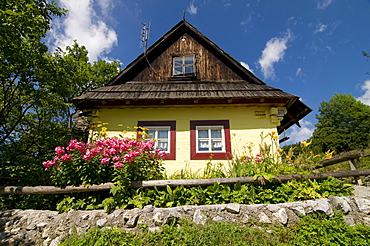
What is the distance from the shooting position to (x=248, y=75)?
8922 mm

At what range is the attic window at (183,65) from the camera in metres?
9.37

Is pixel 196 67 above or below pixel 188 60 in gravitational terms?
below

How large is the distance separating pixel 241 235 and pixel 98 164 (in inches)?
132

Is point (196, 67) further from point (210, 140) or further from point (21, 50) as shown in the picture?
point (21, 50)

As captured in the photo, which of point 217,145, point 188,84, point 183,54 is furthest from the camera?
point 183,54

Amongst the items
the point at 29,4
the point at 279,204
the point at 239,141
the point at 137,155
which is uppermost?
the point at 29,4

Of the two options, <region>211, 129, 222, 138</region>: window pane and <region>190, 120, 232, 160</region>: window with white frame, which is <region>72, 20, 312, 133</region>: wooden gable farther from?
<region>211, 129, 222, 138</region>: window pane

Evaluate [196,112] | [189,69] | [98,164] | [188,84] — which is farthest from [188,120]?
[98,164]

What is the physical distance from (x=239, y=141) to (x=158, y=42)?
19.7 ft

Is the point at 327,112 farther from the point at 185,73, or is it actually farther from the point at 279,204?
the point at 279,204

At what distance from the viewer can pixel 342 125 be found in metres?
30.5

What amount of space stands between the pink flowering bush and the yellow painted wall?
99.2 inches

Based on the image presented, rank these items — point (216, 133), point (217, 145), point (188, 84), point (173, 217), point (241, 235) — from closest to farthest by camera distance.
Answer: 1. point (241, 235)
2. point (173, 217)
3. point (217, 145)
4. point (216, 133)
5. point (188, 84)

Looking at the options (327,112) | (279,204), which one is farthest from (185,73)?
(327,112)
